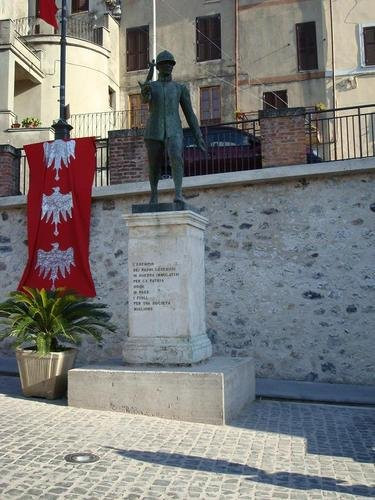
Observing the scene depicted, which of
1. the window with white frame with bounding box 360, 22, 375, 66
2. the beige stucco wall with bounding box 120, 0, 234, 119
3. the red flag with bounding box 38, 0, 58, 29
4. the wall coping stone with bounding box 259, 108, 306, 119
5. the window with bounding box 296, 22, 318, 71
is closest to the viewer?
the wall coping stone with bounding box 259, 108, 306, 119

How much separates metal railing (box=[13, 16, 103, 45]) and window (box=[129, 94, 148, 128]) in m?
2.73

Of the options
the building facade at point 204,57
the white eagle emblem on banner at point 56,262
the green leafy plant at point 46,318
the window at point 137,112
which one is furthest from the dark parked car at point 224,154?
the window at point 137,112

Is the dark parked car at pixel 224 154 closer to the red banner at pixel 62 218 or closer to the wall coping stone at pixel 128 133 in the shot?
the wall coping stone at pixel 128 133

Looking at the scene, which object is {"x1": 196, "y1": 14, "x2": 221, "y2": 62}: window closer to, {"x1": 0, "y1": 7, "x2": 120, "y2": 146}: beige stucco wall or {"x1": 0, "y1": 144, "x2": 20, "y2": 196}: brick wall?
{"x1": 0, "y1": 7, "x2": 120, "y2": 146}: beige stucco wall

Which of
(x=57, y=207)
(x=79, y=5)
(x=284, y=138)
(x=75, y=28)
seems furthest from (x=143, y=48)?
(x=284, y=138)

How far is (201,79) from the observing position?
74.6 ft

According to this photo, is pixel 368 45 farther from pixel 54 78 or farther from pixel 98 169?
pixel 98 169

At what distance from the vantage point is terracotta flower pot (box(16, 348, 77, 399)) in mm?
7418

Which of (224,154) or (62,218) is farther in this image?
(224,154)

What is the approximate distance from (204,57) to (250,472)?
20761 millimetres

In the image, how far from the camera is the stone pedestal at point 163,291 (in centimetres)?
676

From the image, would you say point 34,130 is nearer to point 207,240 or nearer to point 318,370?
point 207,240

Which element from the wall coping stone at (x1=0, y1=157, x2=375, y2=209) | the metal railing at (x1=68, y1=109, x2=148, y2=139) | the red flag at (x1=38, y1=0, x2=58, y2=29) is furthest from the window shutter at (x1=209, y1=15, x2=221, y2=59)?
the wall coping stone at (x1=0, y1=157, x2=375, y2=209)

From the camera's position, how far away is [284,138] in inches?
408
